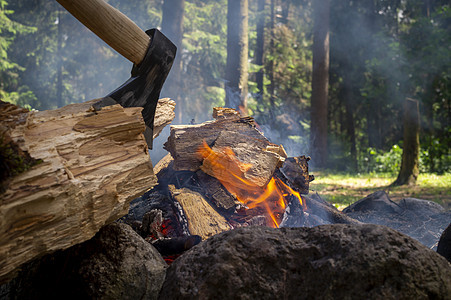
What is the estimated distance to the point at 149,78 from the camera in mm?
2473

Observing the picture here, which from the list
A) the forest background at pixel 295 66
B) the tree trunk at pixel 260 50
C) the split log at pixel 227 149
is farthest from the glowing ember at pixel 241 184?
the tree trunk at pixel 260 50

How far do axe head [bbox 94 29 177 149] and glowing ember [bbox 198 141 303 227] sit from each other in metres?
1.14

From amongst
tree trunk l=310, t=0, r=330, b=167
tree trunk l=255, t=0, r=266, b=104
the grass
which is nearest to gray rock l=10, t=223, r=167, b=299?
the grass

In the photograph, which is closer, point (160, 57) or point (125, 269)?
point (125, 269)

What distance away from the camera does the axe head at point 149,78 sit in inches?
94.3

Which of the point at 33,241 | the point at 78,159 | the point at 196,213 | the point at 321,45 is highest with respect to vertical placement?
the point at 321,45

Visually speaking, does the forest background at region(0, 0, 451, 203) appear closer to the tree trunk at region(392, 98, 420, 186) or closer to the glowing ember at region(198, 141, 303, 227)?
the tree trunk at region(392, 98, 420, 186)

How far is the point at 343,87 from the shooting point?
1739 centimetres

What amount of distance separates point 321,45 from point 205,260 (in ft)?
37.6

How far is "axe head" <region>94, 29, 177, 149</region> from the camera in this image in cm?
239

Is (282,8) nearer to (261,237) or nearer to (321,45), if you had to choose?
(321,45)

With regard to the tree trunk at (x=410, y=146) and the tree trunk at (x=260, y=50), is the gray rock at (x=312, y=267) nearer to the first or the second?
the tree trunk at (x=410, y=146)

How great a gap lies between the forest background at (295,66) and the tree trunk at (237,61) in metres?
2.43

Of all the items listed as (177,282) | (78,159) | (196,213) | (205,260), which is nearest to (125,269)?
(177,282)
